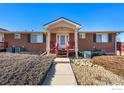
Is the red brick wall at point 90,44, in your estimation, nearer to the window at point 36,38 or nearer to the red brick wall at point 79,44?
the red brick wall at point 79,44

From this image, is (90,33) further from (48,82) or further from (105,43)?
(48,82)

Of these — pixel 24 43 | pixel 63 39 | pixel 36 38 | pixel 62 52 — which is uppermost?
pixel 36 38

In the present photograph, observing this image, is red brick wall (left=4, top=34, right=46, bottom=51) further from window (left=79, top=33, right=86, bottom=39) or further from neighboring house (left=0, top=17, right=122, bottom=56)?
window (left=79, top=33, right=86, bottom=39)

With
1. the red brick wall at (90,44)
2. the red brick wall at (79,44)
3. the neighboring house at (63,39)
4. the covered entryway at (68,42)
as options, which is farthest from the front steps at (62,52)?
the red brick wall at (90,44)

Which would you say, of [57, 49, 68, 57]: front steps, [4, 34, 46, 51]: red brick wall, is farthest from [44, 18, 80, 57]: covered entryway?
[4, 34, 46, 51]: red brick wall

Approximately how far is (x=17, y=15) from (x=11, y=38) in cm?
664

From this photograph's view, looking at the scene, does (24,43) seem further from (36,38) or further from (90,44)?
(90,44)

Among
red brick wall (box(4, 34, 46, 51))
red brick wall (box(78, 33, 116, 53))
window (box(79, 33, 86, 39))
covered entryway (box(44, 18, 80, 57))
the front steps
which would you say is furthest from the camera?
red brick wall (box(4, 34, 46, 51))

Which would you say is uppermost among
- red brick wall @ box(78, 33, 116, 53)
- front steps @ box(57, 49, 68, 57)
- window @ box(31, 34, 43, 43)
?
window @ box(31, 34, 43, 43)

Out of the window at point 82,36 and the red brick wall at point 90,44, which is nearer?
the red brick wall at point 90,44

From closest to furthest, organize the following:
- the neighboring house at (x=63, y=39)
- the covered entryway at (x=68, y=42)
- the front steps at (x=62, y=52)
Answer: the front steps at (x=62, y=52) < the covered entryway at (x=68, y=42) < the neighboring house at (x=63, y=39)

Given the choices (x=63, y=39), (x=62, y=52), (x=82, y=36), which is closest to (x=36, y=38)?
(x=63, y=39)
